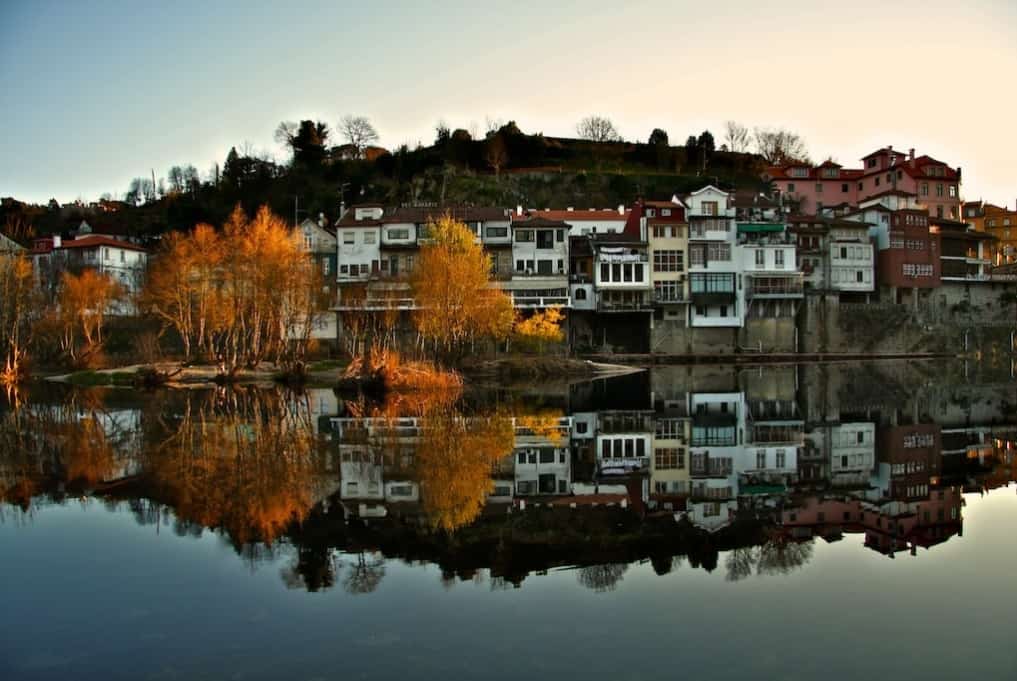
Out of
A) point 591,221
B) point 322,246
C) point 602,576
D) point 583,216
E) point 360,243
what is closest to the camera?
point 602,576

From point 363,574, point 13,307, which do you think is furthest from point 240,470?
point 13,307

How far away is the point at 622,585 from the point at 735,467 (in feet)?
29.6

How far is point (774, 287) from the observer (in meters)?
66.2

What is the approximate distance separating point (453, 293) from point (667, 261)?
2588 cm

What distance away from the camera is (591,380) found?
153 feet

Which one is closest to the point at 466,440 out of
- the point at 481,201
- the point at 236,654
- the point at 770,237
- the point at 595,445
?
the point at 595,445

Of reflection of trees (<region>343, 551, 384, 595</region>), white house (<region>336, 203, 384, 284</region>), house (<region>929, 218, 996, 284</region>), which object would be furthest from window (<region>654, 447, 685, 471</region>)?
house (<region>929, 218, 996, 284</region>)

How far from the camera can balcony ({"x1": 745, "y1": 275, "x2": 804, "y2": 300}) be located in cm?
6594

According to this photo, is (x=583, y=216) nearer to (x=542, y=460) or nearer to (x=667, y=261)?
(x=667, y=261)

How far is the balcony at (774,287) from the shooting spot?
216 feet

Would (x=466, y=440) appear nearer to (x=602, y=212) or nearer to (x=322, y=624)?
(x=322, y=624)

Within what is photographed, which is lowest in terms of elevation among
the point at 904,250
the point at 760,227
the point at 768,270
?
the point at 768,270

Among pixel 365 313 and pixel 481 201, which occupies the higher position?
pixel 481 201

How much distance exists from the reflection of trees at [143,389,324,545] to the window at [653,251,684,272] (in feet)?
137
